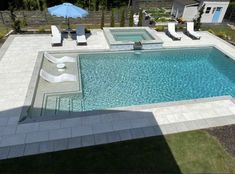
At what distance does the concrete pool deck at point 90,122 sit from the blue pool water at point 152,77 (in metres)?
1.53

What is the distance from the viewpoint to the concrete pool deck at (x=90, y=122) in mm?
8391

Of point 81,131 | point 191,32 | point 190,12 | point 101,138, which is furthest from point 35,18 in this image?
point 190,12

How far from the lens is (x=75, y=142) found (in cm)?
847

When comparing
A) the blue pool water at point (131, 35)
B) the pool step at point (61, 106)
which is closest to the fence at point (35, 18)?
the blue pool water at point (131, 35)

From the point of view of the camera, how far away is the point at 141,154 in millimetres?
8148

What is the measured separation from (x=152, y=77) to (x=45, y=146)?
892 cm

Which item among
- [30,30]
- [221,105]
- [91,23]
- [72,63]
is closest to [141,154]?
[221,105]

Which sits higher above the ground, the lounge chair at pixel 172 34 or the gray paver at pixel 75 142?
the lounge chair at pixel 172 34

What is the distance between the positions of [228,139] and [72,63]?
10.9 meters

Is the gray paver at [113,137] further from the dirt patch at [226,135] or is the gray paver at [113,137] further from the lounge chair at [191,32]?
the lounge chair at [191,32]

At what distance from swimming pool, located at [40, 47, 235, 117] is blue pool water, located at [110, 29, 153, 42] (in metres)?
2.66

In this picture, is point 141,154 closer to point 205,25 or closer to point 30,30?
point 30,30

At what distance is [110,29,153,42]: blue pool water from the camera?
19.8 metres

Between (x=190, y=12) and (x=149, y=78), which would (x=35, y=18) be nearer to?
(x=149, y=78)
